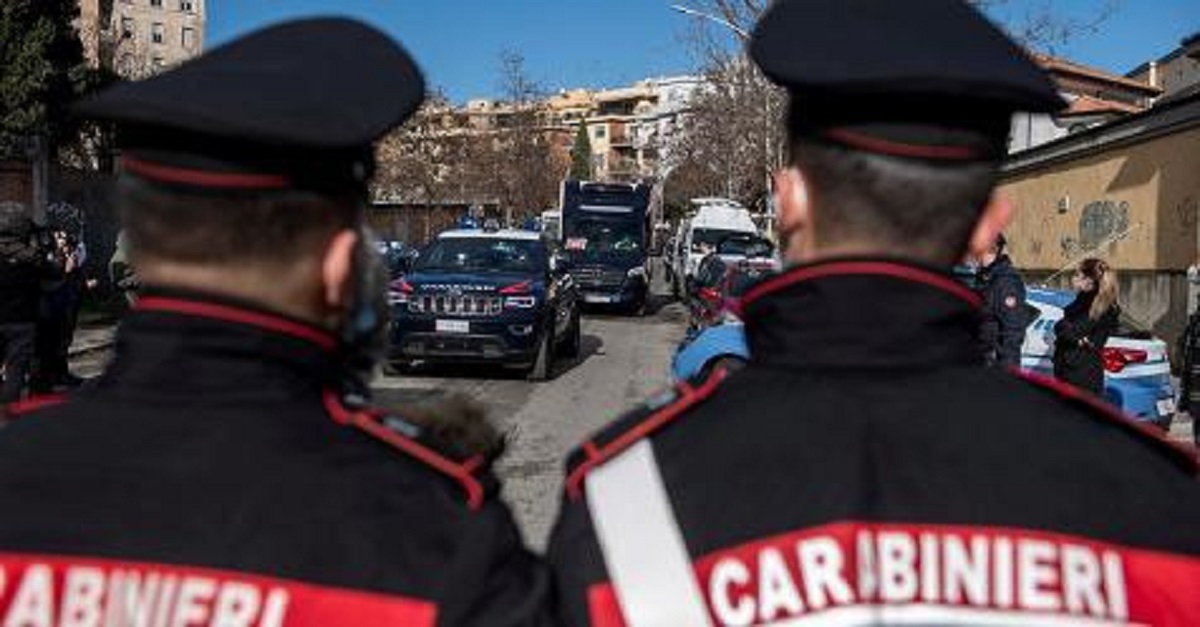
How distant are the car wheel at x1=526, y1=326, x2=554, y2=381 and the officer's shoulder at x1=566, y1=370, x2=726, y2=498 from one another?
12.9 metres

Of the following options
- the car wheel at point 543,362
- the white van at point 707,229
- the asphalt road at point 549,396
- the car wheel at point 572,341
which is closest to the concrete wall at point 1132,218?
the asphalt road at point 549,396

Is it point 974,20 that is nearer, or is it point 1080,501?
point 1080,501

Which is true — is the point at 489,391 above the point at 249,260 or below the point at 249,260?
below

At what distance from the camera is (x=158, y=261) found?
1715 mm

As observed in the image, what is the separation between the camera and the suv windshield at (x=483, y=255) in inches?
610

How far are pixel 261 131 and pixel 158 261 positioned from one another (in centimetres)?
24

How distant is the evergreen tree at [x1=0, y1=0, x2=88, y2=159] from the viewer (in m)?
25.9

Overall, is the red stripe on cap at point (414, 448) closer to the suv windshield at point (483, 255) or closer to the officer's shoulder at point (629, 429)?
the officer's shoulder at point (629, 429)

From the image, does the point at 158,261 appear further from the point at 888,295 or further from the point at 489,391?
the point at 489,391

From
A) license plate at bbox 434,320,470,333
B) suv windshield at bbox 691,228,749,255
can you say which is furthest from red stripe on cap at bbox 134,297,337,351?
suv windshield at bbox 691,228,749,255

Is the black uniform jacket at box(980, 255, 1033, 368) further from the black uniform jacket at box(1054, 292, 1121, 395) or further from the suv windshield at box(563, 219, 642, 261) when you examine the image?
the suv windshield at box(563, 219, 642, 261)

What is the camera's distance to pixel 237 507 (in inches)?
64.4

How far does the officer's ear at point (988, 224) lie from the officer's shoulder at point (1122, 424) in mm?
193

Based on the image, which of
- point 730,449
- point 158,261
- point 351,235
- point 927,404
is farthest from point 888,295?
point 158,261
